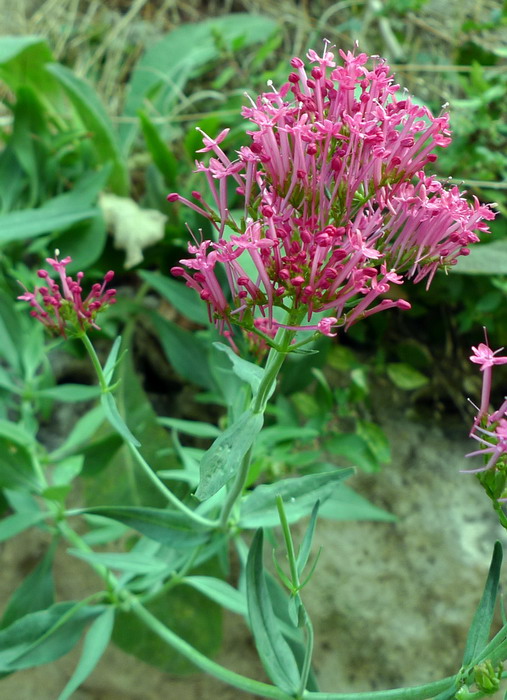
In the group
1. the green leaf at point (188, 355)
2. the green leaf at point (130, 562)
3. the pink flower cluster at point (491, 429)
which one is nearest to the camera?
the pink flower cluster at point (491, 429)

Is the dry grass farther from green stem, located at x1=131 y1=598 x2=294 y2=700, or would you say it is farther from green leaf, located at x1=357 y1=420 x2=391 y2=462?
green stem, located at x1=131 y1=598 x2=294 y2=700

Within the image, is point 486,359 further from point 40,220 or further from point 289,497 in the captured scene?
point 40,220

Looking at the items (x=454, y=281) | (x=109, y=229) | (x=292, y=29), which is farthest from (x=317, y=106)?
(x=292, y=29)

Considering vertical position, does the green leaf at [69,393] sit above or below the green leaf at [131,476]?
above

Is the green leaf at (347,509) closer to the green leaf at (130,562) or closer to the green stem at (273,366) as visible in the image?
the green leaf at (130,562)

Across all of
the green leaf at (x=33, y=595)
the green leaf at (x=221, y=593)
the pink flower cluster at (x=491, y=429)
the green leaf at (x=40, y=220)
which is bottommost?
the green leaf at (x=33, y=595)

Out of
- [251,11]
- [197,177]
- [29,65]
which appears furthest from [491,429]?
[251,11]

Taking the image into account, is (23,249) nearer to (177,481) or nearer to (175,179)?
(175,179)

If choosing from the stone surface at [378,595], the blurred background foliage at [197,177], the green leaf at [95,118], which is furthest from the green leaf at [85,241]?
the stone surface at [378,595]
